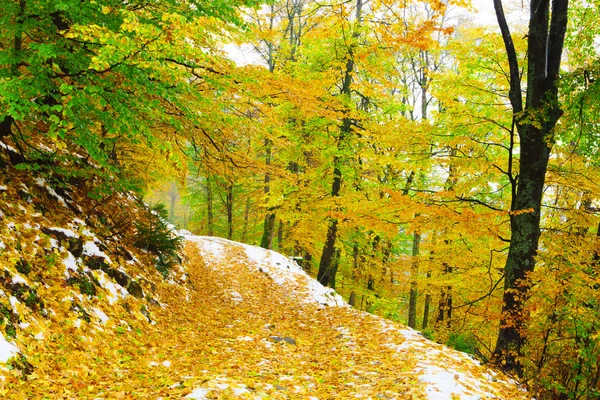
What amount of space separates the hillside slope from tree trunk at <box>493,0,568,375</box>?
92 centimetres

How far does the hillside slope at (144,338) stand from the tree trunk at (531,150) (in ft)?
3.00

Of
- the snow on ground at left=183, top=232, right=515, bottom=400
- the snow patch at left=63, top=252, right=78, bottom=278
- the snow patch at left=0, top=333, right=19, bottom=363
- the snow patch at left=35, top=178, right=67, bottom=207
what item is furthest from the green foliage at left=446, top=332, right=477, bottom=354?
the snow patch at left=35, top=178, right=67, bottom=207

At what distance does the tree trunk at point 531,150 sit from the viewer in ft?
19.3

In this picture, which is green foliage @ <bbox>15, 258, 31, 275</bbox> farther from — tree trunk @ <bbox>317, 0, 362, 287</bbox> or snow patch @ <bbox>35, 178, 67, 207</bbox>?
tree trunk @ <bbox>317, 0, 362, 287</bbox>

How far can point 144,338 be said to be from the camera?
572cm

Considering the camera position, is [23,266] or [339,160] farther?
[339,160]

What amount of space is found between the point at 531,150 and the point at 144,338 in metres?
6.94

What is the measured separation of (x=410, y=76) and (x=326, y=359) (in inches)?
589

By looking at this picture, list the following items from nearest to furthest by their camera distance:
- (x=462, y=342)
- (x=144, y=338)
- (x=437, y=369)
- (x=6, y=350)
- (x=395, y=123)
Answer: (x=6, y=350) < (x=437, y=369) < (x=144, y=338) < (x=462, y=342) < (x=395, y=123)

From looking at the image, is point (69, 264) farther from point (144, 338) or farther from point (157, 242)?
point (157, 242)

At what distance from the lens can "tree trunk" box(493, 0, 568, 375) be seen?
5871 millimetres

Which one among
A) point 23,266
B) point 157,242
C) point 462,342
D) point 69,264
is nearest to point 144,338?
point 69,264

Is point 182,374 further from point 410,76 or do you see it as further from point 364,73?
point 410,76

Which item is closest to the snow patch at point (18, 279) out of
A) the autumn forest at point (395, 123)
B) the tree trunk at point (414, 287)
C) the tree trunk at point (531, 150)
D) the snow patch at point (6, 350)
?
the snow patch at point (6, 350)
